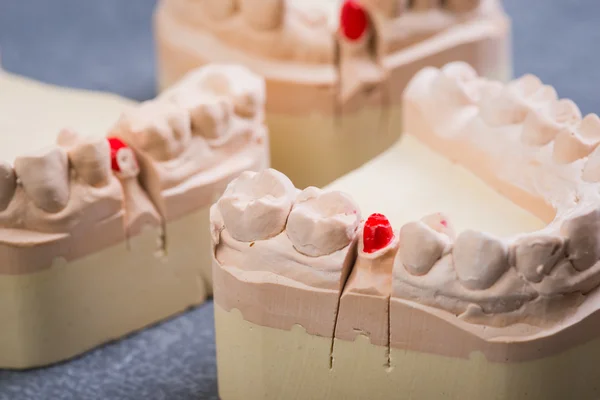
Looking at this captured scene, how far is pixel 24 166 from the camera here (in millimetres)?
2486

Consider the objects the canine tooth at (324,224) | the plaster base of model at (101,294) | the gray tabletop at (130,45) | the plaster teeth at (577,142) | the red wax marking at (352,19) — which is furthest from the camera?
the gray tabletop at (130,45)

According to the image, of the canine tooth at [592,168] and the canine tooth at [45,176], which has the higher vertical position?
the canine tooth at [592,168]

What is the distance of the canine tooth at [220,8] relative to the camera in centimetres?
331

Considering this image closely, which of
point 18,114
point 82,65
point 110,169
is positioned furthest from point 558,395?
point 82,65

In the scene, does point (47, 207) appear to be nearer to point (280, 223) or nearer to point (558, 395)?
point (280, 223)

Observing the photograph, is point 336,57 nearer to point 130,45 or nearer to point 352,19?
point 352,19

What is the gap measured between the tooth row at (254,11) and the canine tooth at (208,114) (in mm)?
481

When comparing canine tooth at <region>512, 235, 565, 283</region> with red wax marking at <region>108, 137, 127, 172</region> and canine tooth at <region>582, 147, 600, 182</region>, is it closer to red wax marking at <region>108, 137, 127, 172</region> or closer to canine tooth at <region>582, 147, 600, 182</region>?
canine tooth at <region>582, 147, 600, 182</region>

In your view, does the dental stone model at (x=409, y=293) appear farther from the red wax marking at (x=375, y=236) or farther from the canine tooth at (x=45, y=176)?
the canine tooth at (x=45, y=176)

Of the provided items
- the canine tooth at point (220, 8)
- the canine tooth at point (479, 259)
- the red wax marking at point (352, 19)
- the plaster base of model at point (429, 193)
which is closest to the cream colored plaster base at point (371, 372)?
the canine tooth at point (479, 259)

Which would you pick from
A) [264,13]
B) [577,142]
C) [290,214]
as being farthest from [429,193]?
[264,13]

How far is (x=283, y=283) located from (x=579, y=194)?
2.07 ft

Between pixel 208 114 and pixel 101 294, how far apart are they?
0.49 m

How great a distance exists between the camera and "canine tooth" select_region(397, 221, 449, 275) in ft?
6.95
